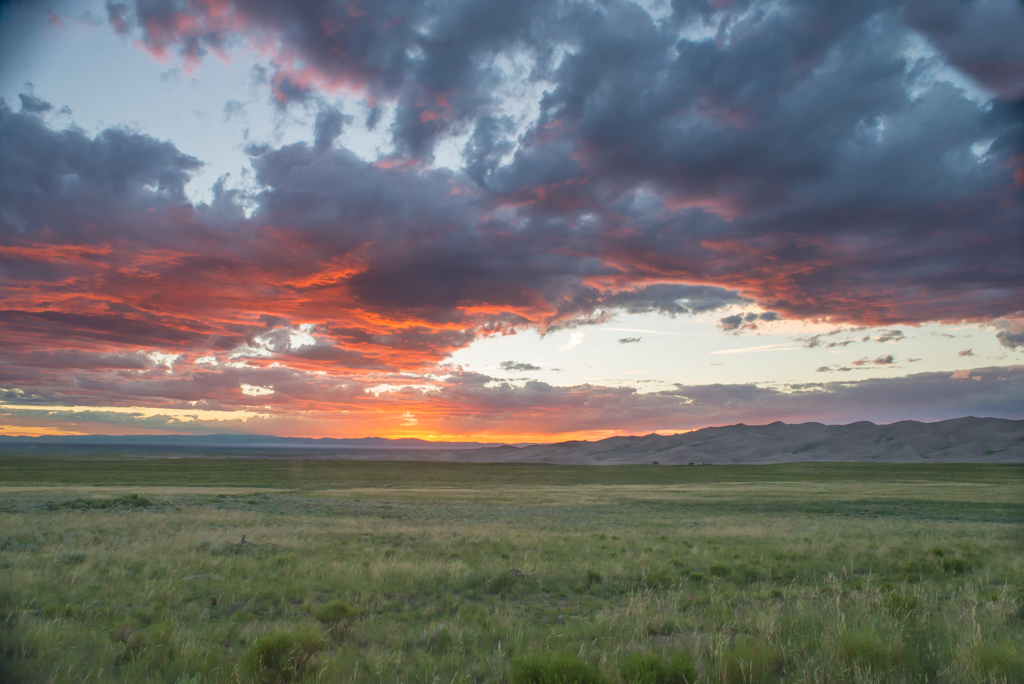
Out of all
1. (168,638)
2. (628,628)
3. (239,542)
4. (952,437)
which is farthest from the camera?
(952,437)

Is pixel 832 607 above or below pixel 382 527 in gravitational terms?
above

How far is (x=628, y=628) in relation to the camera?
7945mm

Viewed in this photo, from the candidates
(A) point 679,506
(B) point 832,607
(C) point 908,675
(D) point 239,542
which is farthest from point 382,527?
(A) point 679,506

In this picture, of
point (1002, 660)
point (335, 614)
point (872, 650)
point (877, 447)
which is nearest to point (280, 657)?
point (335, 614)

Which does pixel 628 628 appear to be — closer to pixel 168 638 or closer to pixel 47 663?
pixel 168 638

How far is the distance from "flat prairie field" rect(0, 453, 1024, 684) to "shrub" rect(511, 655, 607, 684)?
0.02 meters

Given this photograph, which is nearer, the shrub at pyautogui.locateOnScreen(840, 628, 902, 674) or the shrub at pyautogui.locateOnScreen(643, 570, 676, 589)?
the shrub at pyautogui.locateOnScreen(840, 628, 902, 674)

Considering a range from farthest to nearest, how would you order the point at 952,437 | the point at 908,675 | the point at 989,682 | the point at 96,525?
the point at 952,437 < the point at 96,525 < the point at 908,675 < the point at 989,682

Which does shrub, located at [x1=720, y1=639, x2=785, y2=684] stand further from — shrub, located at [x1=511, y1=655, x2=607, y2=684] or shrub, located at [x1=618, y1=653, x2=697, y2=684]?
shrub, located at [x1=511, y1=655, x2=607, y2=684]

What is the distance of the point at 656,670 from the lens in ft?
18.9

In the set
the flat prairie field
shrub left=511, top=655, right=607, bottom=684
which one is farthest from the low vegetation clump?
shrub left=511, top=655, right=607, bottom=684

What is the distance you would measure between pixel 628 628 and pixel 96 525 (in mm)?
20491

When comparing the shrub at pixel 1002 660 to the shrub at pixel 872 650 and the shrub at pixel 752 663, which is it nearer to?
the shrub at pixel 872 650

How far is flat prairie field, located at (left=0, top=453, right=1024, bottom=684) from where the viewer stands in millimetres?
5941
